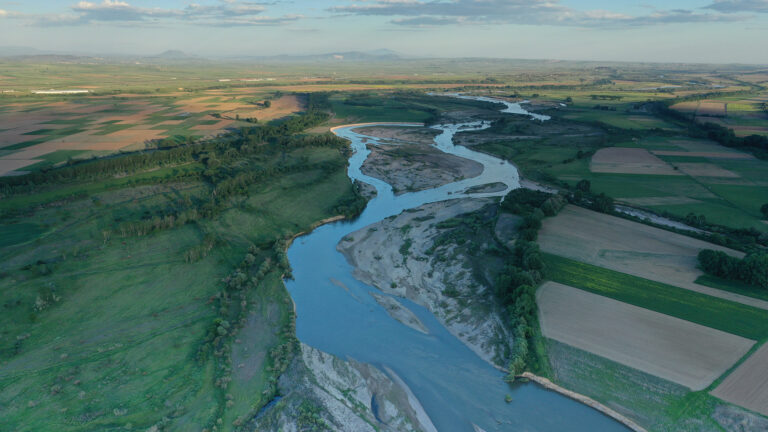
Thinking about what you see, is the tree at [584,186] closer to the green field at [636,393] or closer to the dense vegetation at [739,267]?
the dense vegetation at [739,267]

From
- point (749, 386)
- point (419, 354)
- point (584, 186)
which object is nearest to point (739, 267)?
point (749, 386)

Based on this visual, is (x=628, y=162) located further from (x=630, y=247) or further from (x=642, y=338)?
(x=642, y=338)

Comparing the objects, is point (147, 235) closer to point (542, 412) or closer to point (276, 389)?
point (276, 389)

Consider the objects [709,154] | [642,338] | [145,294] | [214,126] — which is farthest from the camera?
[214,126]

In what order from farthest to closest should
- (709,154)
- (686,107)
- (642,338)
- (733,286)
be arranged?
(686,107) → (709,154) → (733,286) → (642,338)

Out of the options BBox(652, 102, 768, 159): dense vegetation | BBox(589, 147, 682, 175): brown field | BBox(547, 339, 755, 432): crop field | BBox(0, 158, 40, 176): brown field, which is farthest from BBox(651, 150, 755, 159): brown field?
BBox(0, 158, 40, 176): brown field

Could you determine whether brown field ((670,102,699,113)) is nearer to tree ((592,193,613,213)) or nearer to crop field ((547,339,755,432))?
tree ((592,193,613,213))
